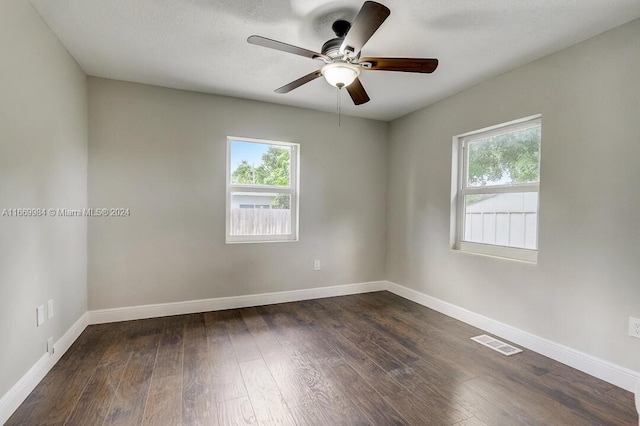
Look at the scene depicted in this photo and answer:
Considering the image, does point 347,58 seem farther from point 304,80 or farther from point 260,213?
point 260,213

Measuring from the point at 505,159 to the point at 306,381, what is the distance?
2647 mm

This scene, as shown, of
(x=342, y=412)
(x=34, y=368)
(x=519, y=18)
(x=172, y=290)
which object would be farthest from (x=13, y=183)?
(x=519, y=18)

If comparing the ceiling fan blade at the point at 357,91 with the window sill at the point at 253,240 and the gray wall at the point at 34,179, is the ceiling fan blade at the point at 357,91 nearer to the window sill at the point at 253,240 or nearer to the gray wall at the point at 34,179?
the window sill at the point at 253,240

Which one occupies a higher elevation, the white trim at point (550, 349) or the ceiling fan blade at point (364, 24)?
the ceiling fan blade at point (364, 24)

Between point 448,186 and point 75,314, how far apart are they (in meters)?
3.85

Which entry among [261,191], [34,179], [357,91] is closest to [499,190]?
A: [357,91]

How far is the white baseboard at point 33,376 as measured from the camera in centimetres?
165

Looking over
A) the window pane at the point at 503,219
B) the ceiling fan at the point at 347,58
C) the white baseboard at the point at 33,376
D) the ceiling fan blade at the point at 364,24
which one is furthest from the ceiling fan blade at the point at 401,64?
the white baseboard at the point at 33,376

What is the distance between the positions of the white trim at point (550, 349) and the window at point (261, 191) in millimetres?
2003

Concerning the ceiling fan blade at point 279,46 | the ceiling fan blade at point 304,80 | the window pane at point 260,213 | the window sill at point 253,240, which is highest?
the ceiling fan blade at point 279,46

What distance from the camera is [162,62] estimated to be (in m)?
2.67

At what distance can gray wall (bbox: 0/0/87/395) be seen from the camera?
1676mm

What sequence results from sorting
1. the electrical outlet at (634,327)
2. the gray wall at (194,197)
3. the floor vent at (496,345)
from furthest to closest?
1. the gray wall at (194,197)
2. the floor vent at (496,345)
3. the electrical outlet at (634,327)

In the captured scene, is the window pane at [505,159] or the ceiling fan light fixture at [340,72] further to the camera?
the window pane at [505,159]
